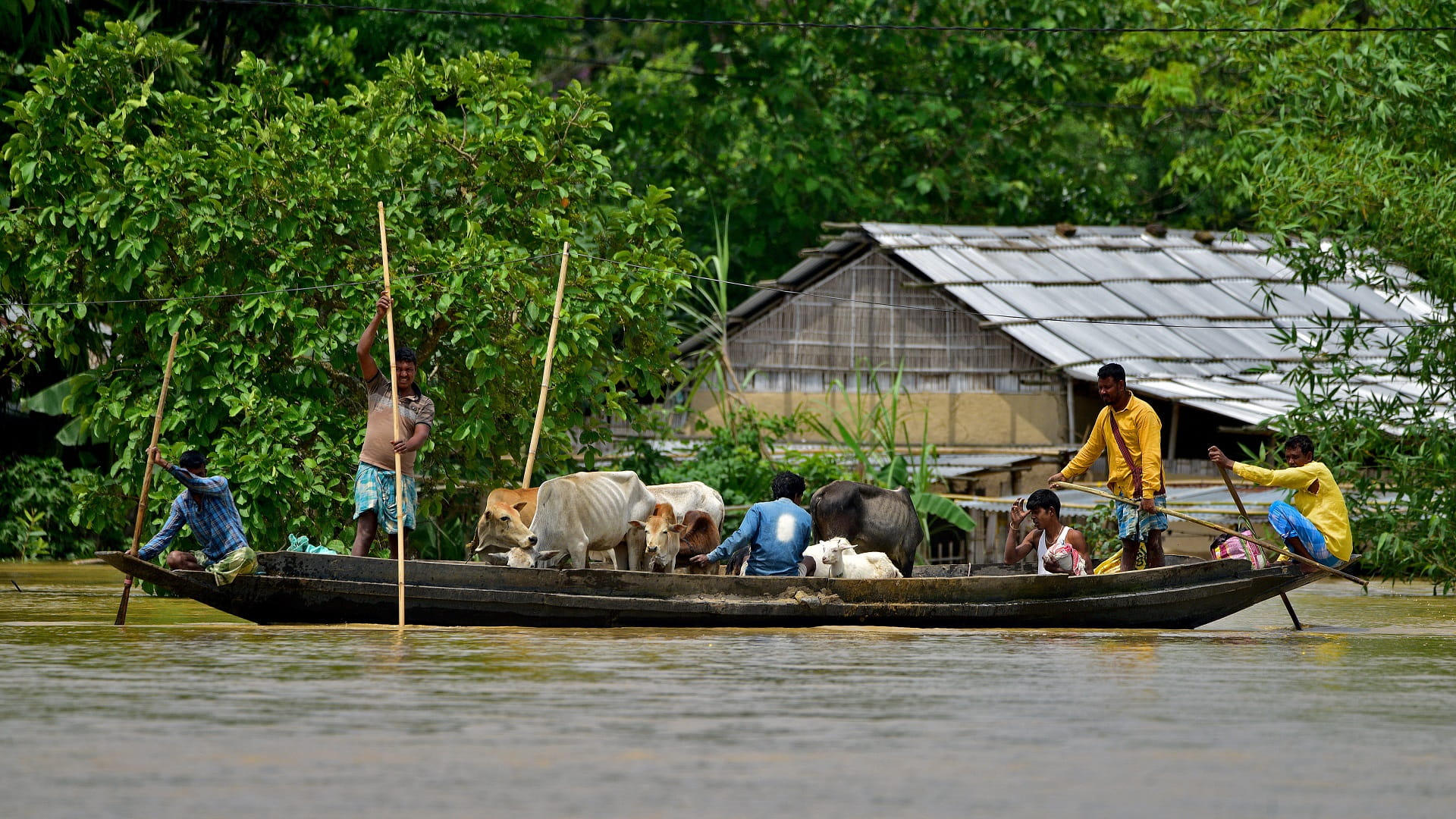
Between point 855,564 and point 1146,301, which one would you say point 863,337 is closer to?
point 1146,301

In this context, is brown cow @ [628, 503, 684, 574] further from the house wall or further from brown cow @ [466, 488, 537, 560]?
the house wall

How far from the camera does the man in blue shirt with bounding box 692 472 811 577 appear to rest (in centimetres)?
1011

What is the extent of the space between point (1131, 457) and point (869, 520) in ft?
6.51

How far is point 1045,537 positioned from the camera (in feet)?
34.5

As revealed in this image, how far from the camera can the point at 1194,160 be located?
24.1 metres

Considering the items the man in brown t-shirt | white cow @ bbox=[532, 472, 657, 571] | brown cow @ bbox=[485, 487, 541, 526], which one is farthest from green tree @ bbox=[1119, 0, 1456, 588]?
the man in brown t-shirt

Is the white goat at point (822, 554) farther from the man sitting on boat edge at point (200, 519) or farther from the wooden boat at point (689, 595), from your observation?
the man sitting on boat edge at point (200, 519)

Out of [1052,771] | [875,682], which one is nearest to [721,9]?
[875,682]

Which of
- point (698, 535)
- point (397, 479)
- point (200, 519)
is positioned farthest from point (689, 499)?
point (200, 519)

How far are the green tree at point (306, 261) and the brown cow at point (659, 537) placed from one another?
2.13 meters

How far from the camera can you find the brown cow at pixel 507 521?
1025 centimetres

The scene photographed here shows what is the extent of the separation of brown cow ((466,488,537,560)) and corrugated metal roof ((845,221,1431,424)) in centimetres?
791

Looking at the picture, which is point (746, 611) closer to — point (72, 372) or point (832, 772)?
point (832, 772)

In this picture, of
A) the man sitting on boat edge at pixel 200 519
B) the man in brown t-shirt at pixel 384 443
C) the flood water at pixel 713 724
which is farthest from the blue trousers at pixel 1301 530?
the man sitting on boat edge at pixel 200 519
